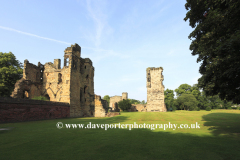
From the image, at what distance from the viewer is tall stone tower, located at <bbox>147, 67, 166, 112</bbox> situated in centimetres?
3851

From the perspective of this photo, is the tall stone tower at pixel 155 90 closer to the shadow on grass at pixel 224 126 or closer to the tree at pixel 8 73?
the shadow on grass at pixel 224 126

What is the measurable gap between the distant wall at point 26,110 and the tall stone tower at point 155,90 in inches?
1007

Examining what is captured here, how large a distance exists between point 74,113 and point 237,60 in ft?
76.5

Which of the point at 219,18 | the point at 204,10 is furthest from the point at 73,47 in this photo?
the point at 219,18

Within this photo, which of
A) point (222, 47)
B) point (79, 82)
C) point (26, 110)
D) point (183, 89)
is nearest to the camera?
point (222, 47)

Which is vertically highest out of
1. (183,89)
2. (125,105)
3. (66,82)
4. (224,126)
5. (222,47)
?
(183,89)

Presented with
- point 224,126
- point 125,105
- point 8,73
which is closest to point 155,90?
point 125,105

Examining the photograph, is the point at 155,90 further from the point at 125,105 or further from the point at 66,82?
the point at 66,82

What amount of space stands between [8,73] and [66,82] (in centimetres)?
1094

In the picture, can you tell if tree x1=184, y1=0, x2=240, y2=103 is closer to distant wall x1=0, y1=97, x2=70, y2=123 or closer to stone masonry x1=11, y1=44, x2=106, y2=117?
distant wall x1=0, y1=97, x2=70, y2=123

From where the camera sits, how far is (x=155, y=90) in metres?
39.4

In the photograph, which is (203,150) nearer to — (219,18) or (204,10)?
(219,18)

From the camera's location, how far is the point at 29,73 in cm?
2448

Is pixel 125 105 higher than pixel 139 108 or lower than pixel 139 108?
higher
